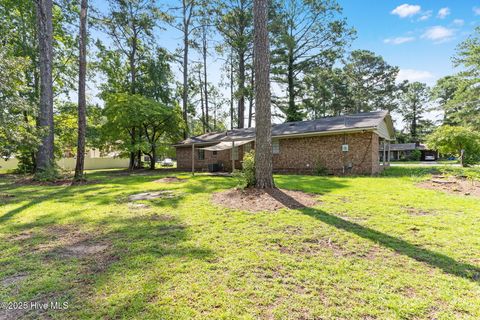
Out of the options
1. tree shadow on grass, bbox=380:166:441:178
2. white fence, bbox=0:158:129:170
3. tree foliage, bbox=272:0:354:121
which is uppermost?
tree foliage, bbox=272:0:354:121

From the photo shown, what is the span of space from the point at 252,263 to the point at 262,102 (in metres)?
5.15

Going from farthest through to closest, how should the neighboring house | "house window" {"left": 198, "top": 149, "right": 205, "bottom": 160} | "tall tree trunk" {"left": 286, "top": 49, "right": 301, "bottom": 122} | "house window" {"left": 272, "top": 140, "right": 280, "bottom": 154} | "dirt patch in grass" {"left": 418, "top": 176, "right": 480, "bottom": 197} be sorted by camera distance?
the neighboring house < "tall tree trunk" {"left": 286, "top": 49, "right": 301, "bottom": 122} < "house window" {"left": 198, "top": 149, "right": 205, "bottom": 160} < "house window" {"left": 272, "top": 140, "right": 280, "bottom": 154} < "dirt patch in grass" {"left": 418, "top": 176, "right": 480, "bottom": 197}

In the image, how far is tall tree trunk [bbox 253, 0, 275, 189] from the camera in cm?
711

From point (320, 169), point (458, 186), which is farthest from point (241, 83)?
point (458, 186)

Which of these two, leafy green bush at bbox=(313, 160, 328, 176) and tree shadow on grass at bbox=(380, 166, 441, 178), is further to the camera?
leafy green bush at bbox=(313, 160, 328, 176)

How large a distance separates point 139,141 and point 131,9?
40.4 feet

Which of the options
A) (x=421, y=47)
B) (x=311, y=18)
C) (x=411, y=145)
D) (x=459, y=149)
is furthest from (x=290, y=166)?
(x=411, y=145)

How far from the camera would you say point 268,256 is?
3.32 meters

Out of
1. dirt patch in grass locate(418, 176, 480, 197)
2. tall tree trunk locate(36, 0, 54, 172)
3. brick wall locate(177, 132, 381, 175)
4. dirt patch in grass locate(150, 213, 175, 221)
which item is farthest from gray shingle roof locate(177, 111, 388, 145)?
dirt patch in grass locate(150, 213, 175, 221)

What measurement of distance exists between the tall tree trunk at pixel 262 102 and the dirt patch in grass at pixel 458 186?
20.5 feet

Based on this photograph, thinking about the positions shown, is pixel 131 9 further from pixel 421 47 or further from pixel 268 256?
pixel 268 256

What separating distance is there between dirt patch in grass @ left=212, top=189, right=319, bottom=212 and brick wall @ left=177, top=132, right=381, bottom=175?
24.7ft

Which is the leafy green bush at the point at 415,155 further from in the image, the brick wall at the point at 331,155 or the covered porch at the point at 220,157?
the covered porch at the point at 220,157

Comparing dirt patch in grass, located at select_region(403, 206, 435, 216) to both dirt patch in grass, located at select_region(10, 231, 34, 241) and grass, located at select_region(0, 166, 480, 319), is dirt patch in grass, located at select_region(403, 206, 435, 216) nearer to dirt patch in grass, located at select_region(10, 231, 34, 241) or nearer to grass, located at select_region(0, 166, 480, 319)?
grass, located at select_region(0, 166, 480, 319)
